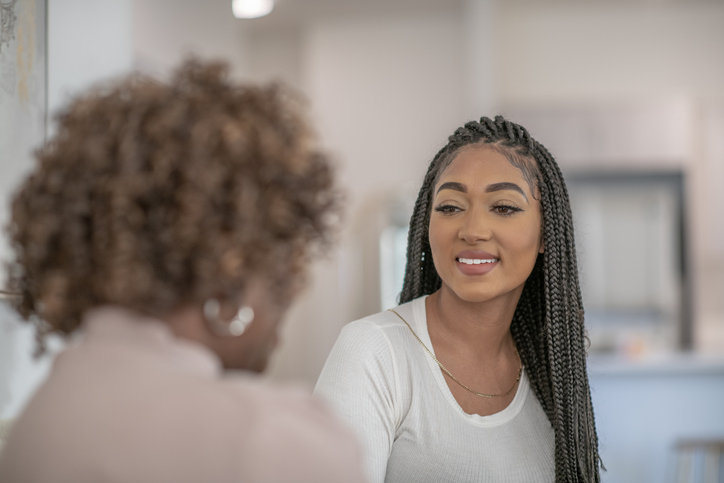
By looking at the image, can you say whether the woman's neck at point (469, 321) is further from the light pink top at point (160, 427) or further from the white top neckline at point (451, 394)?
the light pink top at point (160, 427)

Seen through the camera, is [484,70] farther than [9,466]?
Yes

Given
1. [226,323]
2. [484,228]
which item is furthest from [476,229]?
[226,323]

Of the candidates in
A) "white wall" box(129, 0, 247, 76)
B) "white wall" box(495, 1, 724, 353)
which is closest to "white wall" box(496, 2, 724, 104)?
"white wall" box(495, 1, 724, 353)

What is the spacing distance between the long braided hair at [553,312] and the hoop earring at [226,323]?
82 centimetres

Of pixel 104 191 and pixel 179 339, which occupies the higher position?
pixel 104 191

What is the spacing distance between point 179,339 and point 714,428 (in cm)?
290

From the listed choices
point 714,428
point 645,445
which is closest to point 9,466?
point 645,445

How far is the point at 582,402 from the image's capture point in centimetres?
137

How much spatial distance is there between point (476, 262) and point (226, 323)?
0.73 meters

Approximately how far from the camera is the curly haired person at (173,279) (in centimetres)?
57

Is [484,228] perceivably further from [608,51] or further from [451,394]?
[608,51]

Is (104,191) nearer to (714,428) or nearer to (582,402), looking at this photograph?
(582,402)

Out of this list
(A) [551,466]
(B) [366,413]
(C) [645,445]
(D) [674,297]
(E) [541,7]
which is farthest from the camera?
(E) [541,7]

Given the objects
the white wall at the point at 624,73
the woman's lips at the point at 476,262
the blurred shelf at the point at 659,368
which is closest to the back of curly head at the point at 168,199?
the woman's lips at the point at 476,262
